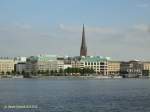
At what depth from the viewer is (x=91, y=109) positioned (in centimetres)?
4938

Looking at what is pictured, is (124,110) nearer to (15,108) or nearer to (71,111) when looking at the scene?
(71,111)

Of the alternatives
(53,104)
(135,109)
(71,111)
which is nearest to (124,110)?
(135,109)

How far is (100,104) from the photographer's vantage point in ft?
179

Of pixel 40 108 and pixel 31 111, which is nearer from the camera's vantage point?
pixel 31 111

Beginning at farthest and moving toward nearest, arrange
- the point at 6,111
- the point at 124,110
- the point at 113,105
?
the point at 113,105 < the point at 124,110 < the point at 6,111

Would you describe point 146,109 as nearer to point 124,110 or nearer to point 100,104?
point 124,110

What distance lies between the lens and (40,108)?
49.5 meters

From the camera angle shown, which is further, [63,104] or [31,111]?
[63,104]

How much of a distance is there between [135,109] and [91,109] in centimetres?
425

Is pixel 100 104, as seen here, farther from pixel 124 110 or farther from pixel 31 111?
pixel 31 111

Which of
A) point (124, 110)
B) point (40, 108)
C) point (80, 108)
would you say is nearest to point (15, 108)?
point (40, 108)

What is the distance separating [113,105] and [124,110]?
15.2 ft

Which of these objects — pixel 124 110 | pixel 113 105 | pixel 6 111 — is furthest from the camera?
pixel 113 105

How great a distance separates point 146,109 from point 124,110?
236cm
